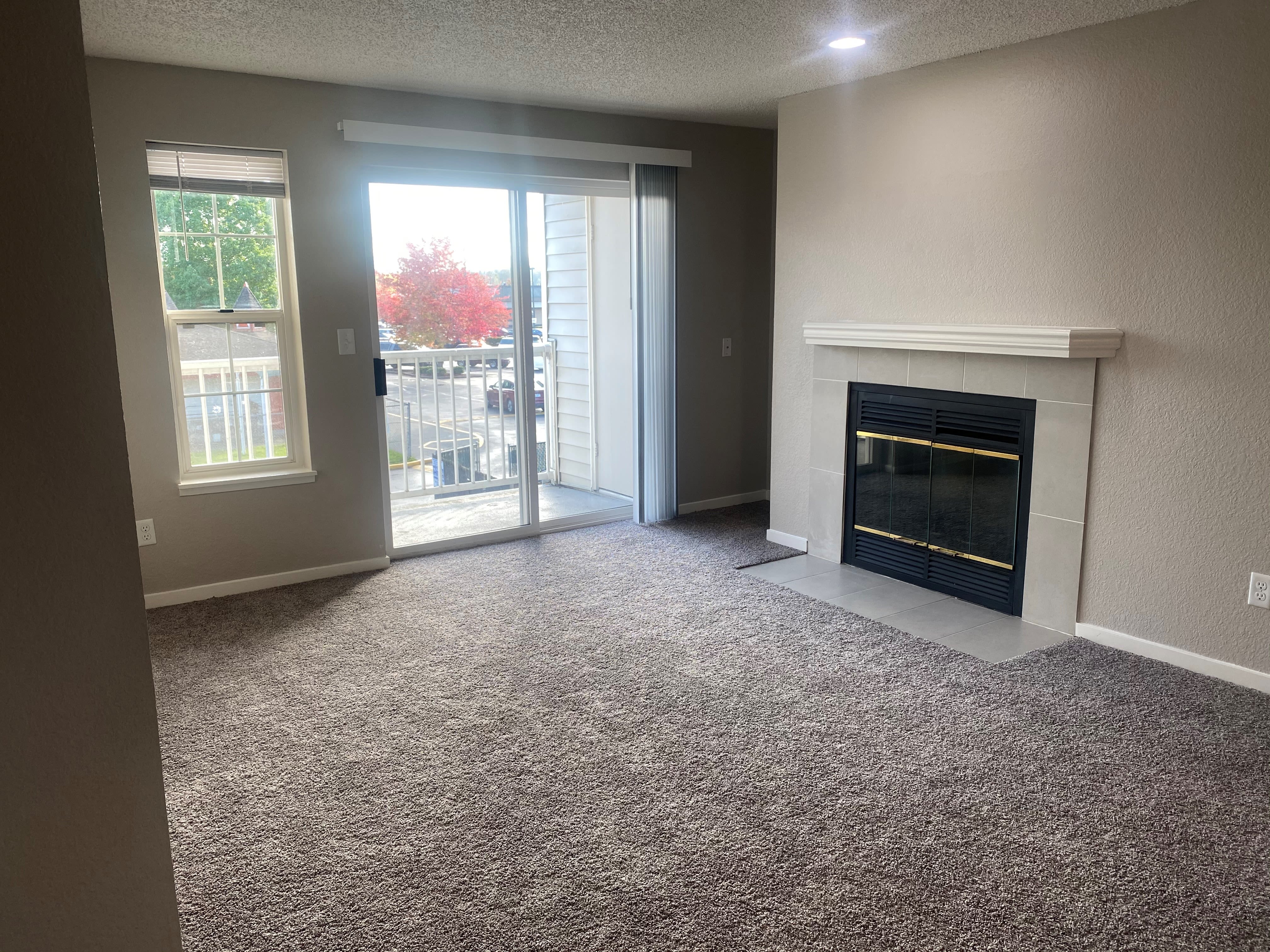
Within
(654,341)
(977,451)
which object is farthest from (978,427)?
(654,341)

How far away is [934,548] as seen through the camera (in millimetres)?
4258

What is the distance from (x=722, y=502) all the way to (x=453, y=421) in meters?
1.86

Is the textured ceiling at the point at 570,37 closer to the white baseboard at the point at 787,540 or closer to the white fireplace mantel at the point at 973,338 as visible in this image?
the white fireplace mantel at the point at 973,338

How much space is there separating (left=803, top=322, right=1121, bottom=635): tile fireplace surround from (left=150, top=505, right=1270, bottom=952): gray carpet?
34 cm

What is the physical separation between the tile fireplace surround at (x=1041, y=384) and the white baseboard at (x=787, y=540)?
42.6 inches

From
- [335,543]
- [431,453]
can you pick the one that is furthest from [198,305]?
[431,453]

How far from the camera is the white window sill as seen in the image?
4215 mm

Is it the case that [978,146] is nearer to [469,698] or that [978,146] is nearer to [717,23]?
[717,23]

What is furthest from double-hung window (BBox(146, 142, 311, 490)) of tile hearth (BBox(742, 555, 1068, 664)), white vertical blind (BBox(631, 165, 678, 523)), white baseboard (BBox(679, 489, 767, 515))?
tile hearth (BBox(742, 555, 1068, 664))

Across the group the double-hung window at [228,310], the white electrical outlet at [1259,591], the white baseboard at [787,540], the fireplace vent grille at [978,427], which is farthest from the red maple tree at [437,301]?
the white electrical outlet at [1259,591]

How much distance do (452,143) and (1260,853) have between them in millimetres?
4353

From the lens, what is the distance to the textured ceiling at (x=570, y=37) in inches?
124

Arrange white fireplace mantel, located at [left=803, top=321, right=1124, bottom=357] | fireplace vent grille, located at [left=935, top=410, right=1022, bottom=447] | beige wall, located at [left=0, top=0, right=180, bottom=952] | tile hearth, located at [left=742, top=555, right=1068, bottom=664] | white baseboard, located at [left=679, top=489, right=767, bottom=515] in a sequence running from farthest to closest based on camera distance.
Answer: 1. white baseboard, located at [left=679, top=489, right=767, bottom=515]
2. fireplace vent grille, located at [left=935, top=410, right=1022, bottom=447]
3. tile hearth, located at [left=742, top=555, right=1068, bottom=664]
4. white fireplace mantel, located at [left=803, top=321, right=1124, bottom=357]
5. beige wall, located at [left=0, top=0, right=180, bottom=952]

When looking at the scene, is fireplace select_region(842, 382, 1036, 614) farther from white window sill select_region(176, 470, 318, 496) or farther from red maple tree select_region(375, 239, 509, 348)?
white window sill select_region(176, 470, 318, 496)
